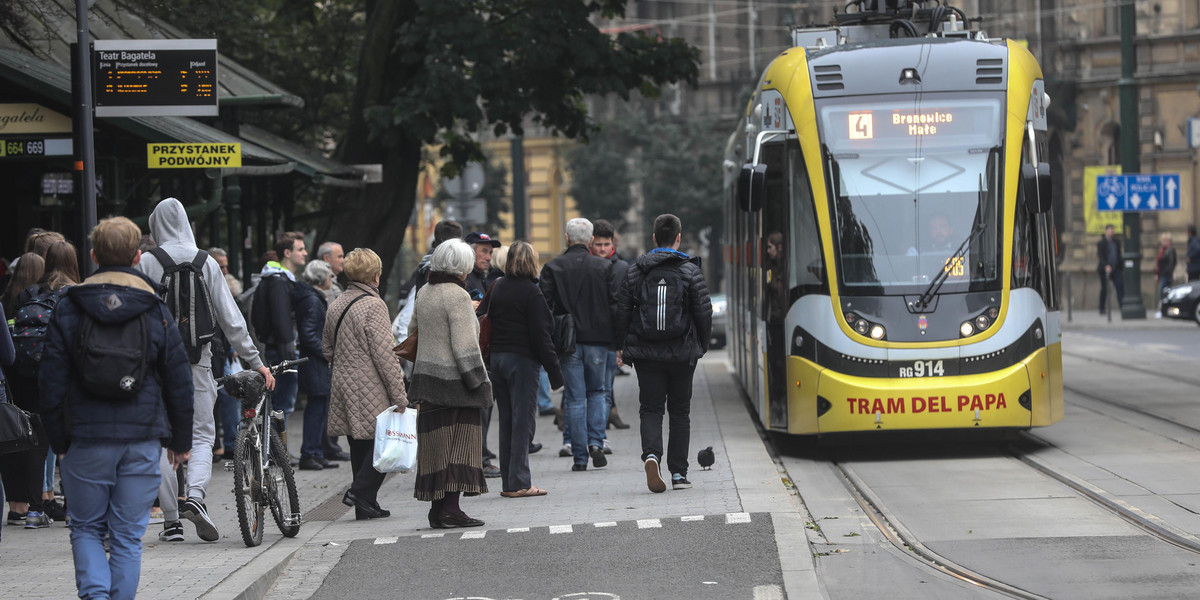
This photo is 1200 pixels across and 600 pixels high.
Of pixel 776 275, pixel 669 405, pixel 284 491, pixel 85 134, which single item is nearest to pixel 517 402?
pixel 669 405

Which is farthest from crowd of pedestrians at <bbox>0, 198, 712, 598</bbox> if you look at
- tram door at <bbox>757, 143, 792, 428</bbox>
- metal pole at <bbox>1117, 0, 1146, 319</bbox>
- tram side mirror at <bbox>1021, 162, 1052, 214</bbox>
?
metal pole at <bbox>1117, 0, 1146, 319</bbox>

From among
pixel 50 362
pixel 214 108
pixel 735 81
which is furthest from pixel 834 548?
pixel 735 81

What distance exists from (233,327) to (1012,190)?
20.0 feet

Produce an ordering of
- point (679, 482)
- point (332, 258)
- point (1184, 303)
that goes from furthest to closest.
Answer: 1. point (1184, 303)
2. point (332, 258)
3. point (679, 482)

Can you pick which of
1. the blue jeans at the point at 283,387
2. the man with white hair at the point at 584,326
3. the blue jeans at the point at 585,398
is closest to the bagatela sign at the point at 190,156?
the blue jeans at the point at 283,387

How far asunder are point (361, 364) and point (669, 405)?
6.88 feet

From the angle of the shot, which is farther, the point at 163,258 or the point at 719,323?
the point at 719,323

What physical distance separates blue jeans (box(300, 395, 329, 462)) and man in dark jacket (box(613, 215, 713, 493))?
3.32m

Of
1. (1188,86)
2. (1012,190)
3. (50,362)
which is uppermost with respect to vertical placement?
(1188,86)

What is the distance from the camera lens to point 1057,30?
43.2 metres

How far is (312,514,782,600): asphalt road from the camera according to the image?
24.8 feet

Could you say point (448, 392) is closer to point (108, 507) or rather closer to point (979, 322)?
point (108, 507)

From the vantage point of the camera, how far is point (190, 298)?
348 inches

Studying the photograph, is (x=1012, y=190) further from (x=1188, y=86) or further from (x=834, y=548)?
(x=1188, y=86)
